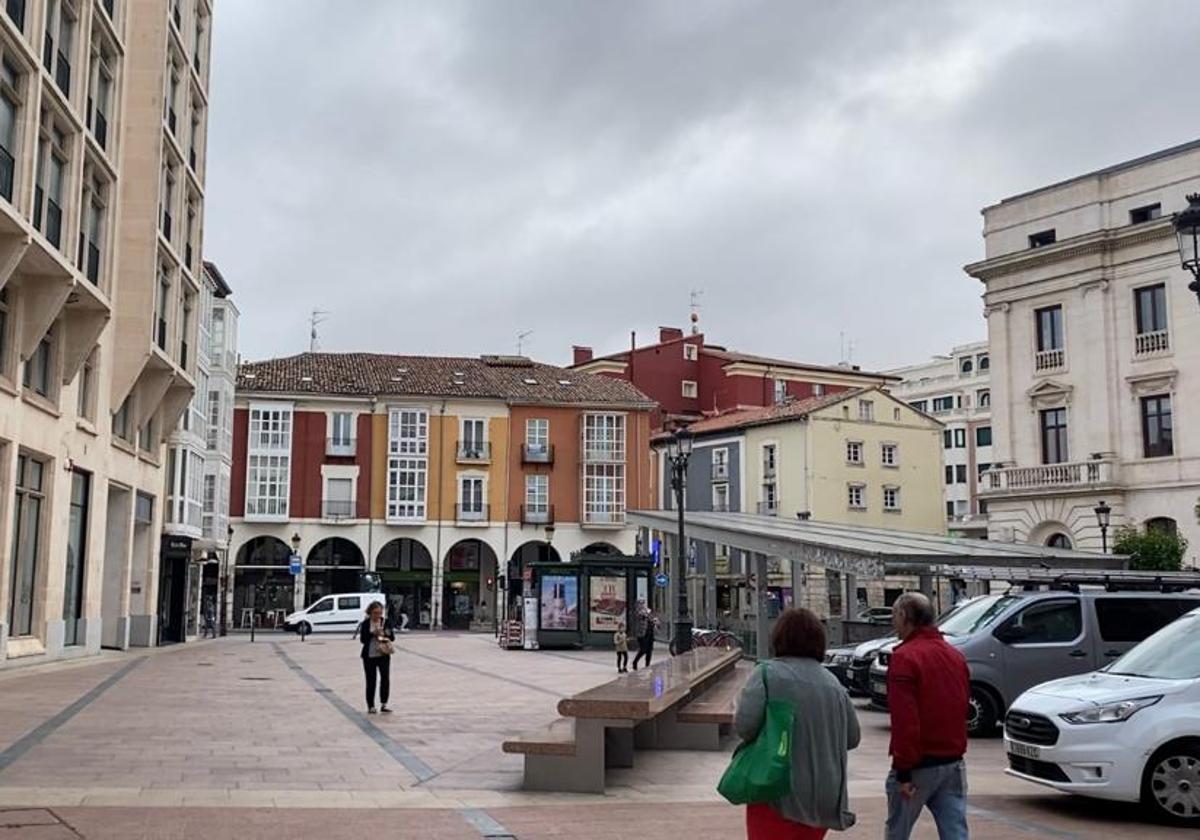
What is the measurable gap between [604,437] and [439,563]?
10831 mm

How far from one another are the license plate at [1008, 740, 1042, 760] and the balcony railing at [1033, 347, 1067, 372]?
3426 centimetres

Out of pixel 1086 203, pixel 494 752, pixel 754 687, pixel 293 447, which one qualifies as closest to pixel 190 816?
pixel 494 752

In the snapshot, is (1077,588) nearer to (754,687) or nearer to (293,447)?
(754,687)

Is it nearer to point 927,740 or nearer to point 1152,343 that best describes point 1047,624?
point 927,740

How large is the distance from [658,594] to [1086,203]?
2409cm

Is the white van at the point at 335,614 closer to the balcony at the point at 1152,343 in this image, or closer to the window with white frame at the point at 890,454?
the window with white frame at the point at 890,454

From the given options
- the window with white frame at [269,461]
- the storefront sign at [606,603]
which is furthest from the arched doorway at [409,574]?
the storefront sign at [606,603]

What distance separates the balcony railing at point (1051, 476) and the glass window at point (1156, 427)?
4.08ft

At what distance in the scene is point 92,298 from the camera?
91.2 ft

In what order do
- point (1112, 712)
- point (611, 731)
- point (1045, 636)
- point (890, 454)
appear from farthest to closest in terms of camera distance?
point (890, 454), point (1045, 636), point (611, 731), point (1112, 712)

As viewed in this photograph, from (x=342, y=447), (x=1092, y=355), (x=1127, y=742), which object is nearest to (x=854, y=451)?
(x=1092, y=355)

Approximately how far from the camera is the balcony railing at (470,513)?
63281mm

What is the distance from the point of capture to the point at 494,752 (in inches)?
503

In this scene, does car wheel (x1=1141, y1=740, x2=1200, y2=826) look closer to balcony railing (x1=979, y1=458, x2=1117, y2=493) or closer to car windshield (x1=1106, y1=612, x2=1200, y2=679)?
car windshield (x1=1106, y1=612, x2=1200, y2=679)
